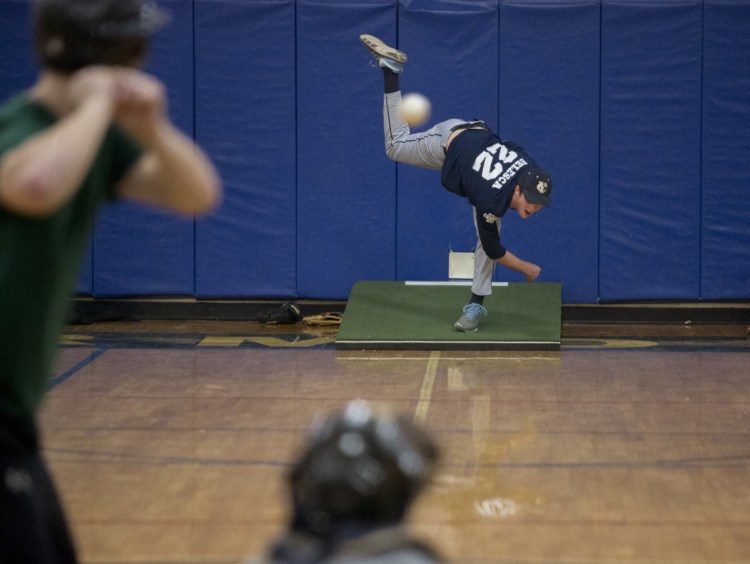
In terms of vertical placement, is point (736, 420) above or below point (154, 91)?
below

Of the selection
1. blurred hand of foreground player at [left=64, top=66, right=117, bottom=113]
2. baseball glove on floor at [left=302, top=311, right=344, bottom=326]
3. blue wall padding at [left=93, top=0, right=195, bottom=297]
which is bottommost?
baseball glove on floor at [left=302, top=311, right=344, bottom=326]

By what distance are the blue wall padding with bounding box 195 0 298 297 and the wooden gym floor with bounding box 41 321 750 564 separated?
1.00m

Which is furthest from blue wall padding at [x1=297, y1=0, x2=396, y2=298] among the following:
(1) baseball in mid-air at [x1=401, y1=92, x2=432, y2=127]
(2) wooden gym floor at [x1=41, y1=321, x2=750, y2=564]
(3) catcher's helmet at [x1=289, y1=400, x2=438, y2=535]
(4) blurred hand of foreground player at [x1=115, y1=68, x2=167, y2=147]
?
(3) catcher's helmet at [x1=289, y1=400, x2=438, y2=535]

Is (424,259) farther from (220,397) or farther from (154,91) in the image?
(154,91)

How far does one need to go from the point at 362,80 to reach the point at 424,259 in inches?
74.0

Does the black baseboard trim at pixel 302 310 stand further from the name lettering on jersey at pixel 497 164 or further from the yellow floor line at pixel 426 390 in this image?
the name lettering on jersey at pixel 497 164

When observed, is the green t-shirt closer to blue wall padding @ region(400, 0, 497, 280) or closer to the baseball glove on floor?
the baseball glove on floor

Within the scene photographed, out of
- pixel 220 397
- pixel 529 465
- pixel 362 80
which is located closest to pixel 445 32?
pixel 362 80

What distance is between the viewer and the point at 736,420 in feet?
23.5

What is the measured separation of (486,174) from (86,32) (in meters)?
7.20

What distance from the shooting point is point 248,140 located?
11.4 meters

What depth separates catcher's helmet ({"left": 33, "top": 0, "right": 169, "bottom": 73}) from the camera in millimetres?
2137

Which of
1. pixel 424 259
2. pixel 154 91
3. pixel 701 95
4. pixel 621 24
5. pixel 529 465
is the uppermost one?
pixel 621 24

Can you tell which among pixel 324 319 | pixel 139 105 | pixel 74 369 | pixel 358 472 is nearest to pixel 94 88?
pixel 139 105
